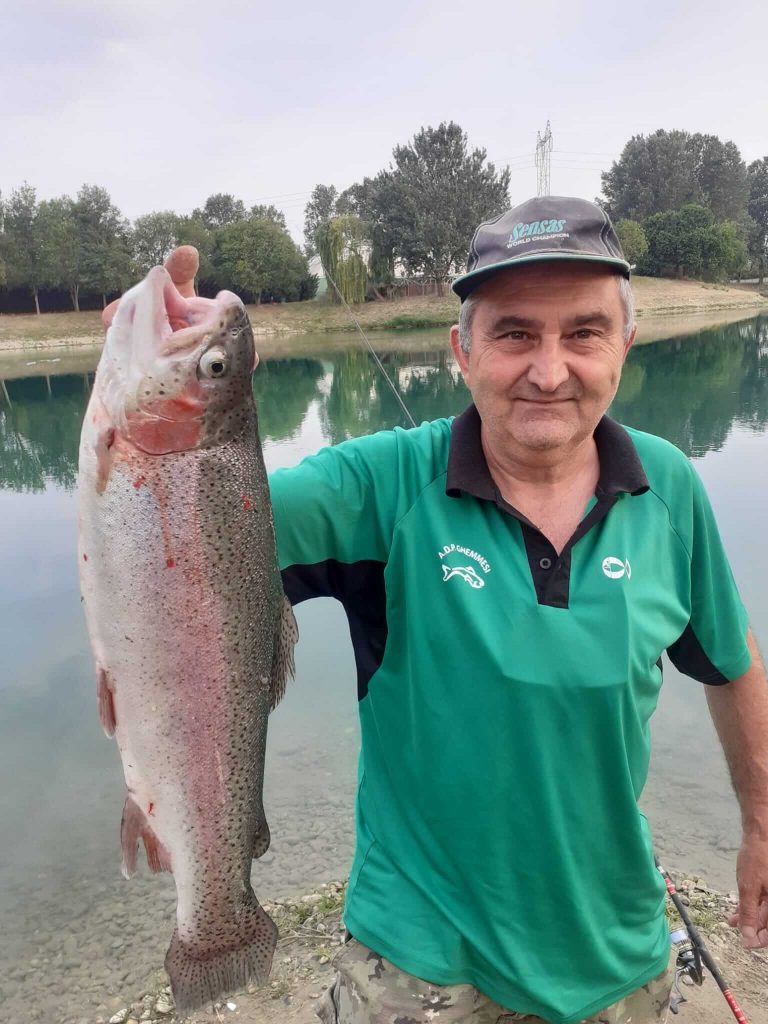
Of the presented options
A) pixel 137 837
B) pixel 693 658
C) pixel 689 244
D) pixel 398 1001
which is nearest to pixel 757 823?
pixel 693 658

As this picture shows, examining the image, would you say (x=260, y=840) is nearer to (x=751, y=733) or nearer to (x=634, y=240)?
(x=751, y=733)

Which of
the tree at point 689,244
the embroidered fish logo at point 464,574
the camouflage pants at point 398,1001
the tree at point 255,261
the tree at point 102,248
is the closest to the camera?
the camouflage pants at point 398,1001

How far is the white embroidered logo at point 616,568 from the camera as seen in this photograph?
7.54 feet

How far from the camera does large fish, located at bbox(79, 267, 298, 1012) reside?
6.52 feet

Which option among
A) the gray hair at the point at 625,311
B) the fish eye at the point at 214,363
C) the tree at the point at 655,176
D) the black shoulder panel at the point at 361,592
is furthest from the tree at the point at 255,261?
the fish eye at the point at 214,363

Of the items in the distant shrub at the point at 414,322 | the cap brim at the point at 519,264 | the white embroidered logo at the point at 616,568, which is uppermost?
the distant shrub at the point at 414,322

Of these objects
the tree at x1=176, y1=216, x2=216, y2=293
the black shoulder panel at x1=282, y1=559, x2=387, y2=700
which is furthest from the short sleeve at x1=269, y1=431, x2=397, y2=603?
the tree at x1=176, y1=216, x2=216, y2=293

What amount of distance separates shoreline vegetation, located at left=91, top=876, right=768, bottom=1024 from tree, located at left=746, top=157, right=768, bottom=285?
88.7 m

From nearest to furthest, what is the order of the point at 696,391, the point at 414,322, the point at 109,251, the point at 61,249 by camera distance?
the point at 696,391, the point at 109,251, the point at 61,249, the point at 414,322

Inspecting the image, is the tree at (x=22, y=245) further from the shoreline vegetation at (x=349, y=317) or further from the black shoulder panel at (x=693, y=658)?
the black shoulder panel at (x=693, y=658)

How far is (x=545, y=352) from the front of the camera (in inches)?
93.0

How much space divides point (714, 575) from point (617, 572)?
50cm

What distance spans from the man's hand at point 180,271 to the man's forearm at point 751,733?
2264 millimetres

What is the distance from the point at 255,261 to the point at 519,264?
53.9m
